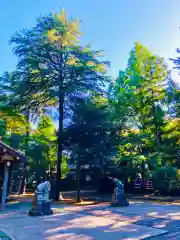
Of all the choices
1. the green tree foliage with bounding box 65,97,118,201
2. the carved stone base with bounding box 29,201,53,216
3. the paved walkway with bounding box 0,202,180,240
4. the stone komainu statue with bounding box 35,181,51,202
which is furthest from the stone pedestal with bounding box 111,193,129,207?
the stone komainu statue with bounding box 35,181,51,202

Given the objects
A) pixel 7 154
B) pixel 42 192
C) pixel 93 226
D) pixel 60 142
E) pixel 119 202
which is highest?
pixel 60 142

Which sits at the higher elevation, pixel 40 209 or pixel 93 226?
pixel 40 209

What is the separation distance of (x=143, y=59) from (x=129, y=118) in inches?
208

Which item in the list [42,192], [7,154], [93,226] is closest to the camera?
[93,226]

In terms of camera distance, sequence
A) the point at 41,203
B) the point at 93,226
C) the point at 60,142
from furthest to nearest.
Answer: the point at 60,142 → the point at 41,203 → the point at 93,226

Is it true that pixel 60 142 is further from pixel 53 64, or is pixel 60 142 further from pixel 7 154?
pixel 53 64

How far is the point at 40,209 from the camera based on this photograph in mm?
9945

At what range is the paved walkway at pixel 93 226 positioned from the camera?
6.63m

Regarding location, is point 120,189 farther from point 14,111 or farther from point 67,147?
point 14,111

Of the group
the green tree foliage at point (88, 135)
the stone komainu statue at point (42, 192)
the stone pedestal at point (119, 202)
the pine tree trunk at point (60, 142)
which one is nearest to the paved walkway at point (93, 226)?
the stone komainu statue at point (42, 192)

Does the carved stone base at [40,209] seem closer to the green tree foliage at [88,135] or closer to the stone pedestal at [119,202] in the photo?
the stone pedestal at [119,202]

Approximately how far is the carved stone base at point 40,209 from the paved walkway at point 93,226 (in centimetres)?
34

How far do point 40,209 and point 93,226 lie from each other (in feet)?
9.99

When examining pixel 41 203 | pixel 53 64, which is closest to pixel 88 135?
pixel 41 203
